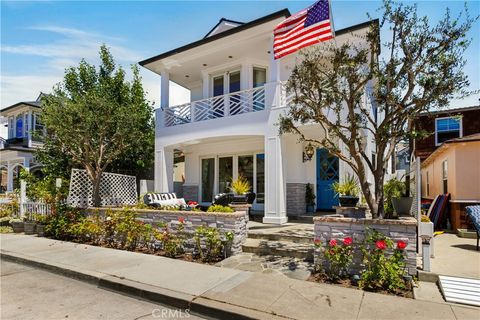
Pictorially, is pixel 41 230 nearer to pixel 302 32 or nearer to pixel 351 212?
pixel 351 212

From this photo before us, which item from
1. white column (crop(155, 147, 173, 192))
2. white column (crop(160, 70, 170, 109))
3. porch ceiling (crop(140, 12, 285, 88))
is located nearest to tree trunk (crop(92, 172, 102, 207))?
white column (crop(155, 147, 173, 192))

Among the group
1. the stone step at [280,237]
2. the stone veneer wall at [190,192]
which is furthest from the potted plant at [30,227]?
the stone step at [280,237]

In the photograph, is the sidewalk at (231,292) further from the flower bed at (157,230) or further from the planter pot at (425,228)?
the planter pot at (425,228)

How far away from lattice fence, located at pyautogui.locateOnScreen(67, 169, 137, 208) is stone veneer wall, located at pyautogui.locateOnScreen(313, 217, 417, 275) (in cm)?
834

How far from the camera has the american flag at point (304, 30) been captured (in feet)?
26.8

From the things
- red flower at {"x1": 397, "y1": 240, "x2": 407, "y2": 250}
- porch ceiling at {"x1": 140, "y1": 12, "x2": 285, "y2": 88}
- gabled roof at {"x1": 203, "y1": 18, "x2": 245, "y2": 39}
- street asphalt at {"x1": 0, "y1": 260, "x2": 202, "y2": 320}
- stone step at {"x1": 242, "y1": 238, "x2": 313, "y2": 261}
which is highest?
gabled roof at {"x1": 203, "y1": 18, "x2": 245, "y2": 39}

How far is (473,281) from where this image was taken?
4.79 m

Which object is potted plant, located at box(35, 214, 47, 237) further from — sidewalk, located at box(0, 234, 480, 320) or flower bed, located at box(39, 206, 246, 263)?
sidewalk, located at box(0, 234, 480, 320)

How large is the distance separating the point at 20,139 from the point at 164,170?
51.7 feet

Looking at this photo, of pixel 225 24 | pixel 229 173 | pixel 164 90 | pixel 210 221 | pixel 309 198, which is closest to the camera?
pixel 210 221

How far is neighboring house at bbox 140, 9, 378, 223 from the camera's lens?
1035 centimetres

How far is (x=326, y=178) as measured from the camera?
1188 cm

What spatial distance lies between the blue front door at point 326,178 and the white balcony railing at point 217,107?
3162mm

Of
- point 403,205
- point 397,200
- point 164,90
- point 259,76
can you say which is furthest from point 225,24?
point 403,205
